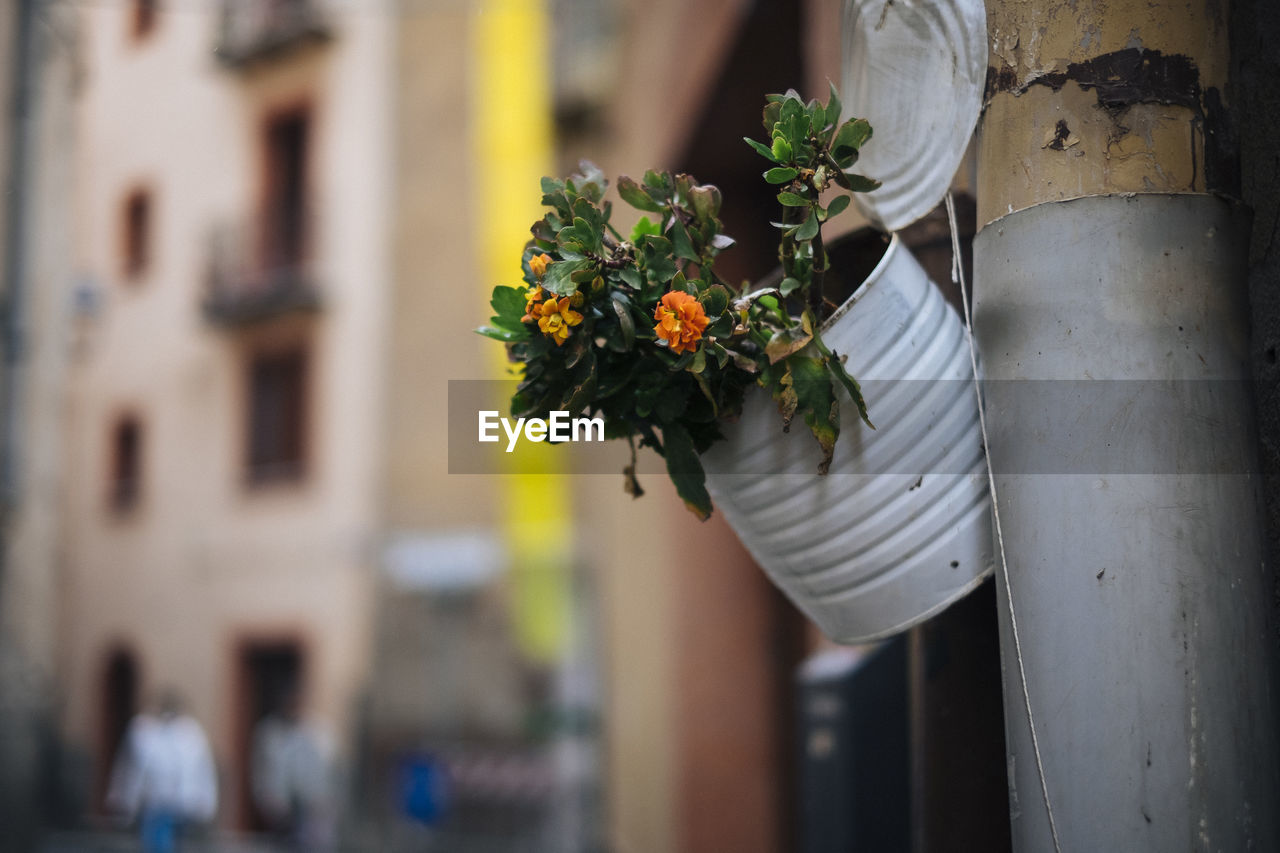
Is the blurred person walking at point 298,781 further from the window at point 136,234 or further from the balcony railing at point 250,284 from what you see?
the window at point 136,234

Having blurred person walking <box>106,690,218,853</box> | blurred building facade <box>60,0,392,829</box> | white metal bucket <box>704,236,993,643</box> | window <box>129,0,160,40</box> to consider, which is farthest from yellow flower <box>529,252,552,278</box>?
blurred building facade <box>60,0,392,829</box>

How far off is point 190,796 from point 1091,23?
9.48m

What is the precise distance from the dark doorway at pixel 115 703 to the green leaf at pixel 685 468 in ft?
54.7

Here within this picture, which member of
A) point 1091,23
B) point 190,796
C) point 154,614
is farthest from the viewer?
point 154,614

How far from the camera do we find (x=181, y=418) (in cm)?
1702

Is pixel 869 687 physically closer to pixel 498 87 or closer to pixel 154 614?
pixel 498 87

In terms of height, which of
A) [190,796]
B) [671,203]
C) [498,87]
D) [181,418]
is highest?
[498,87]

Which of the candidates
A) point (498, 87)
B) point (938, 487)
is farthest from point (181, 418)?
point (938, 487)

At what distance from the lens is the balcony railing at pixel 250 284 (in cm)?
1568

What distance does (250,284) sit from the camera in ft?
53.3

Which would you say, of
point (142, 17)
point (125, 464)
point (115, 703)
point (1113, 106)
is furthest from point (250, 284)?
point (1113, 106)

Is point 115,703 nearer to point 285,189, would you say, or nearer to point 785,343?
point 285,189

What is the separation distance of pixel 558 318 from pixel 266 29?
1601cm

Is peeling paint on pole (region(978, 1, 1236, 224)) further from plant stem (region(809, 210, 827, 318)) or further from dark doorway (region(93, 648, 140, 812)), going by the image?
dark doorway (region(93, 648, 140, 812))
